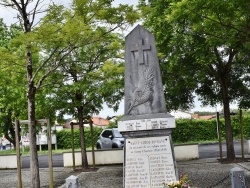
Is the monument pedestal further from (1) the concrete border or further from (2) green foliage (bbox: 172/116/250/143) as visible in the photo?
(2) green foliage (bbox: 172/116/250/143)

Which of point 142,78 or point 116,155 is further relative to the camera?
point 116,155

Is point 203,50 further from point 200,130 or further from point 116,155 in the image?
point 200,130

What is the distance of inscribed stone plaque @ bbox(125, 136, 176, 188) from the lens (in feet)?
27.9

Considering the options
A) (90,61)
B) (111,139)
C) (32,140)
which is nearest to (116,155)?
(111,139)

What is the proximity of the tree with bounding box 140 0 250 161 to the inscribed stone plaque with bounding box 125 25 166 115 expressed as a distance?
1764mm

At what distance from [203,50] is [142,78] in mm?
5412

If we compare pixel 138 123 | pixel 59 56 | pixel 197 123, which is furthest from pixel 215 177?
pixel 197 123

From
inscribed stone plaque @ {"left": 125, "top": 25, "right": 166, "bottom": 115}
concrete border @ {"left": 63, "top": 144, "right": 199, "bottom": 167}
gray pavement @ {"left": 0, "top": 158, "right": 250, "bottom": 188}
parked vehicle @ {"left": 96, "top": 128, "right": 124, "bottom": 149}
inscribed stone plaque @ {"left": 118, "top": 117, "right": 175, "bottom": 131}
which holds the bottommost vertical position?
gray pavement @ {"left": 0, "top": 158, "right": 250, "bottom": 188}

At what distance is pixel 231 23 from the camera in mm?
11305

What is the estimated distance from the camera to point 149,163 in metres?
8.53

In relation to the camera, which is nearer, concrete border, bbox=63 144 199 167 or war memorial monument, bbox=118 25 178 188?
war memorial monument, bbox=118 25 178 188

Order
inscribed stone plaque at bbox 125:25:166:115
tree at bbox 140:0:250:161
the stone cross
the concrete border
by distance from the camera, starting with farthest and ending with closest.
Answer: the concrete border < tree at bbox 140:0:250:161 < the stone cross < inscribed stone plaque at bbox 125:25:166:115

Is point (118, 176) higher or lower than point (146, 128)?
lower

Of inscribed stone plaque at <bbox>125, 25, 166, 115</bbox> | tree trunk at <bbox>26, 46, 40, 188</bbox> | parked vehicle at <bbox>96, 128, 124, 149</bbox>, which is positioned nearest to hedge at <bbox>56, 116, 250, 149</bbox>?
parked vehicle at <bbox>96, 128, 124, 149</bbox>
